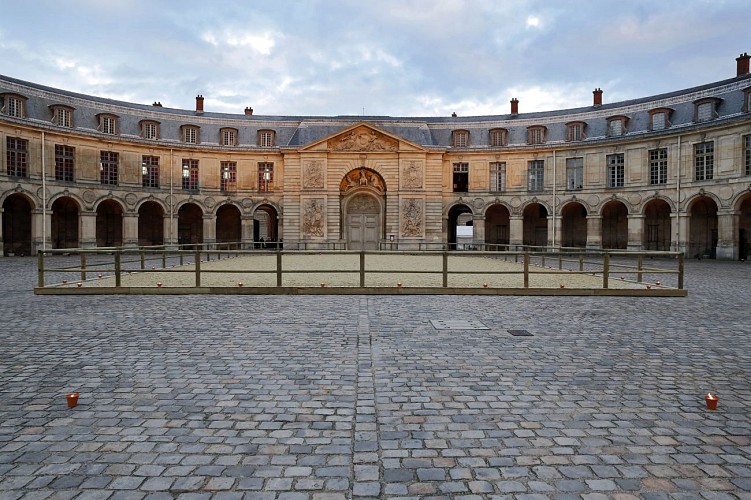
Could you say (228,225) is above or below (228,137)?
below

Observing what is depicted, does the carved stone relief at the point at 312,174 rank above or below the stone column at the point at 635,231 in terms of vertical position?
above

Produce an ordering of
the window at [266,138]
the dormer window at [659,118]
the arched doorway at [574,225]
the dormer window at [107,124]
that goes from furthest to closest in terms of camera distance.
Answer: the window at [266,138] < the arched doorway at [574,225] < the dormer window at [107,124] < the dormer window at [659,118]

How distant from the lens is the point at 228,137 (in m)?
39.9

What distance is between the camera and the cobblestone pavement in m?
2.88

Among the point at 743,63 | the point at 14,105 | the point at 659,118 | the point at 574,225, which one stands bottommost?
the point at 574,225

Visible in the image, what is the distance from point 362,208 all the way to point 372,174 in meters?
3.00

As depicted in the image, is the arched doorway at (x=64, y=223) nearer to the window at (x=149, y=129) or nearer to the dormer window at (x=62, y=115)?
the dormer window at (x=62, y=115)

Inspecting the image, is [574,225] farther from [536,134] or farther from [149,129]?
[149,129]

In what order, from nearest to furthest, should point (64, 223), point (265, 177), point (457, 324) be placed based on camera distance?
1. point (457, 324)
2. point (64, 223)
3. point (265, 177)

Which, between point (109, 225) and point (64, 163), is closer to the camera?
point (64, 163)

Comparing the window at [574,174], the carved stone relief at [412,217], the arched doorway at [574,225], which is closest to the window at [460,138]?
the carved stone relief at [412,217]

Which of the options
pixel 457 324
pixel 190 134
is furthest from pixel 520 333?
pixel 190 134

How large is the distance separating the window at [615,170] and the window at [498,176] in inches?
310

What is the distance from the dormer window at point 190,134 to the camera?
3853 cm
